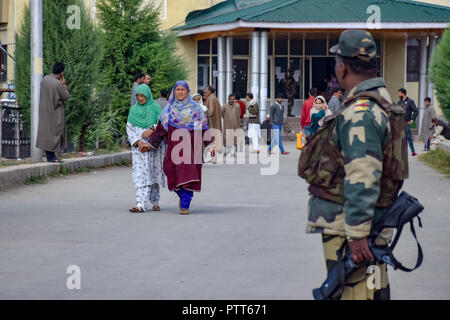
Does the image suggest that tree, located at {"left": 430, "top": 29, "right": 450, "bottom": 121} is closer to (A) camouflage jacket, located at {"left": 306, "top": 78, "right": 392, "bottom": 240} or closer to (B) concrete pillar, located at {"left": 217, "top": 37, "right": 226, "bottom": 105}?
(A) camouflage jacket, located at {"left": 306, "top": 78, "right": 392, "bottom": 240}

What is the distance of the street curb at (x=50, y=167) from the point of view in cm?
1378

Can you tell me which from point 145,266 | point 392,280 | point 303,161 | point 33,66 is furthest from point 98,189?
point 303,161

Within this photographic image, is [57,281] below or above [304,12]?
below

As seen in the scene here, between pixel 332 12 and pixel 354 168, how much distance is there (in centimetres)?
2796

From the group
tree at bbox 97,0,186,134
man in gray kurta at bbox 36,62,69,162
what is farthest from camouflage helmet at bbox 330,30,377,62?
tree at bbox 97,0,186,134

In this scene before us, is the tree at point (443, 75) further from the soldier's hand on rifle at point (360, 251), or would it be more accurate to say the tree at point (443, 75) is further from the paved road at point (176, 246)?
the soldier's hand on rifle at point (360, 251)

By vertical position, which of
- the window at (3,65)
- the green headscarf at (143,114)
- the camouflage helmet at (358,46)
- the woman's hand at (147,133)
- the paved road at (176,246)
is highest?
the window at (3,65)

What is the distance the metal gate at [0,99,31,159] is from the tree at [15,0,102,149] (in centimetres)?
20

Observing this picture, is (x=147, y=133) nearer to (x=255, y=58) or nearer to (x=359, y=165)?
(x=359, y=165)

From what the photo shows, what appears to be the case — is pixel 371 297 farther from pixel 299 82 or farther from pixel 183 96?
pixel 299 82

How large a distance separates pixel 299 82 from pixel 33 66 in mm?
22410

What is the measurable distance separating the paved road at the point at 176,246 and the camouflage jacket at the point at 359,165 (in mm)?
2064

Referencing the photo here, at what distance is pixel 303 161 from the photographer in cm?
443

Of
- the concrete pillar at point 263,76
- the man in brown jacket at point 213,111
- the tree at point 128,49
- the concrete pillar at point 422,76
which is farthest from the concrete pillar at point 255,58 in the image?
the man in brown jacket at point 213,111
